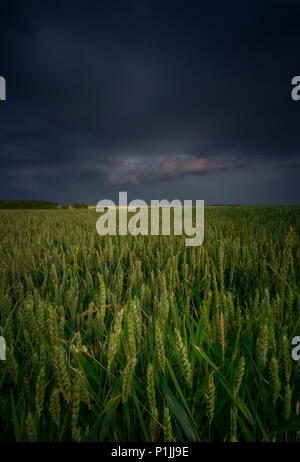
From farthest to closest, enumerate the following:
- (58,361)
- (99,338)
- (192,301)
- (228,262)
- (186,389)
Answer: (228,262), (192,301), (99,338), (186,389), (58,361)

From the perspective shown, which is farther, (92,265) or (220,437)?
(92,265)

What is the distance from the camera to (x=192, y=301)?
1740 millimetres

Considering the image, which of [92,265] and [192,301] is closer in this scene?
[192,301]

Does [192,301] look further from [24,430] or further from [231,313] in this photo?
[24,430]

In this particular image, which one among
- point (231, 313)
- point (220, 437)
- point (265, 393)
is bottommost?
point (220, 437)

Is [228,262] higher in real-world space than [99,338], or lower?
higher

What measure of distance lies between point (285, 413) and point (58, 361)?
637 millimetres

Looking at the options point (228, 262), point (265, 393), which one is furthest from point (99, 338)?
point (228, 262)

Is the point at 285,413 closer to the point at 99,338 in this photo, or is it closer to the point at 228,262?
the point at 99,338

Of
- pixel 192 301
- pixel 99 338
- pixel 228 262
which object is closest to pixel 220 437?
pixel 99 338

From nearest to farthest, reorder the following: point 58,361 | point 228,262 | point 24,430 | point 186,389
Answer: point 58,361, point 24,430, point 186,389, point 228,262

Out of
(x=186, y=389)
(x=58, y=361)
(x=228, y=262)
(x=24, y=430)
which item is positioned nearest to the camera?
(x=58, y=361)
